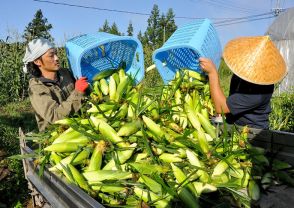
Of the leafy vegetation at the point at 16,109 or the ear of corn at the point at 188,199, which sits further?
the leafy vegetation at the point at 16,109

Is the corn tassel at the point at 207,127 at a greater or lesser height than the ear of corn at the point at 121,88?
lesser

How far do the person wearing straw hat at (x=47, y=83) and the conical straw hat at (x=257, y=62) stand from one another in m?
1.29

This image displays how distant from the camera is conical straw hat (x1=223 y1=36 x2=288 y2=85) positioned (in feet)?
9.17

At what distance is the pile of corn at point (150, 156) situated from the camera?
80.5 inches

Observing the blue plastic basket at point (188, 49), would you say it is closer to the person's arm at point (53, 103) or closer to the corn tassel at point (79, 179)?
the person's arm at point (53, 103)

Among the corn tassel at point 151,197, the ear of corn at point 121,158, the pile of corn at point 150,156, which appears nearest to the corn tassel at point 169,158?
the pile of corn at point 150,156

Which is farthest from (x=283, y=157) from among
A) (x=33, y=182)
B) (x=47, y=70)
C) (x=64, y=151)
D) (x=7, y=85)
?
(x=7, y=85)

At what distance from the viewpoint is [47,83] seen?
3512mm

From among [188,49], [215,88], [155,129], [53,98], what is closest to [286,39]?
[188,49]

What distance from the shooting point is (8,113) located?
9.58 metres

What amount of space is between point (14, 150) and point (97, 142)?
3.87 metres

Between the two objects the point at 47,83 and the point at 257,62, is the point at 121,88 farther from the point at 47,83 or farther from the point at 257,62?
the point at 257,62

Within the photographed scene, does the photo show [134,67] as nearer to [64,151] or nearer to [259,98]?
[259,98]

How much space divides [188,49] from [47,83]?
4.74ft
